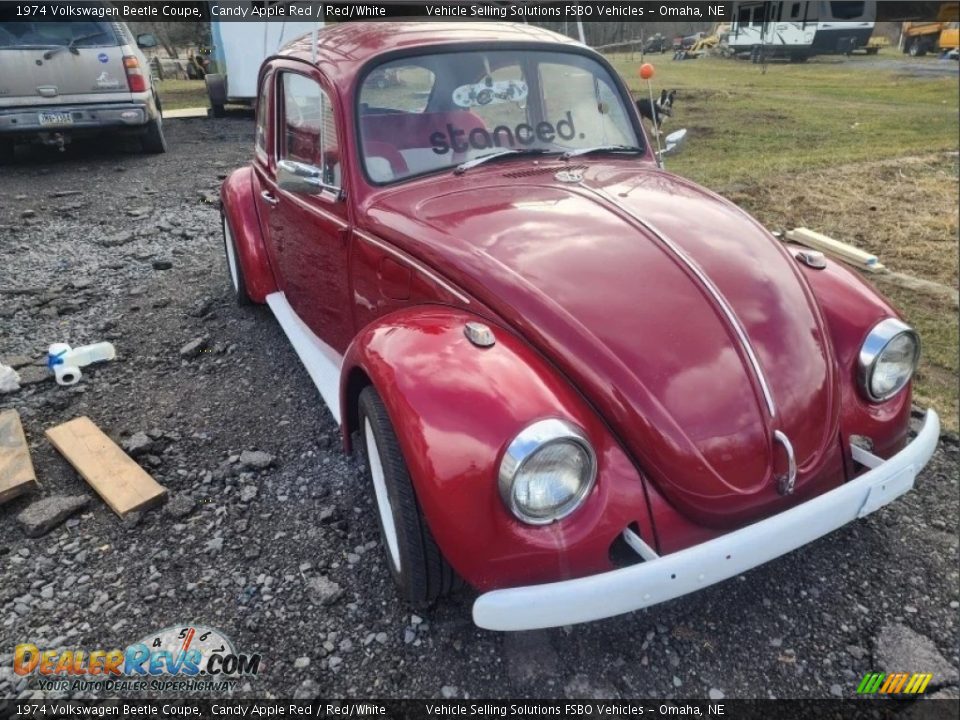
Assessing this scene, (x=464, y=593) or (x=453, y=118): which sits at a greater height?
(x=453, y=118)

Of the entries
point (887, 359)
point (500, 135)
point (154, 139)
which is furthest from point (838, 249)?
point (154, 139)

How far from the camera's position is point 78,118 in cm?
755

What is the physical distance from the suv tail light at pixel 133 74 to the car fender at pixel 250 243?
187 inches

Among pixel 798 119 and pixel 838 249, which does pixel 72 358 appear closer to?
pixel 838 249

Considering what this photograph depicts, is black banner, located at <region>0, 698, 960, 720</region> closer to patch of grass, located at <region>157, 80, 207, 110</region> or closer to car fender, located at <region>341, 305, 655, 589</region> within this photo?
car fender, located at <region>341, 305, 655, 589</region>

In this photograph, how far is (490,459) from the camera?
5.64 feet

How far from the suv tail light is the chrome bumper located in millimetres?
193

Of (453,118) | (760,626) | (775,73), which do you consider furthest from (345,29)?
(775,73)

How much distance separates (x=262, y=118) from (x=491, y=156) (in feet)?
6.02

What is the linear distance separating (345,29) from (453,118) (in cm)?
100

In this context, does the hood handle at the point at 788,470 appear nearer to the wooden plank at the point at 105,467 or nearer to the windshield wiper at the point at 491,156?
the windshield wiper at the point at 491,156

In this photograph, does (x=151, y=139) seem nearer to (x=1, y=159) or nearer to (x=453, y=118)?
(x=1, y=159)

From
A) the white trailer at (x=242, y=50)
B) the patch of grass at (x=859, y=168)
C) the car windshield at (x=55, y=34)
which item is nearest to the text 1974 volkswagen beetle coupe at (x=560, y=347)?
the patch of grass at (x=859, y=168)

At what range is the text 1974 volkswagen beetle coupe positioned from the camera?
1.74 metres
